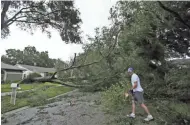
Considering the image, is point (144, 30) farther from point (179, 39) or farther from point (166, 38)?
point (179, 39)

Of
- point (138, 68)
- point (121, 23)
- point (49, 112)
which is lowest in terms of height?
point (49, 112)

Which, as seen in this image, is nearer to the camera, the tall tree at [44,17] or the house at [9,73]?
the tall tree at [44,17]

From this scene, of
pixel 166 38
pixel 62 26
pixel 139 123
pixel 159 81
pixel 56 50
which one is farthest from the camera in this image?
pixel 166 38

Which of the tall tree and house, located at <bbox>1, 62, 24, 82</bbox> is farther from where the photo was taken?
house, located at <bbox>1, 62, 24, 82</bbox>

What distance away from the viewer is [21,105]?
4254mm

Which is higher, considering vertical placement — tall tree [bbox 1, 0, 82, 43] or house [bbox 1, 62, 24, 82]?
tall tree [bbox 1, 0, 82, 43]

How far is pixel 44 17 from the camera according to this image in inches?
59.5

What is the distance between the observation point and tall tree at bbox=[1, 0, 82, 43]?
1250mm

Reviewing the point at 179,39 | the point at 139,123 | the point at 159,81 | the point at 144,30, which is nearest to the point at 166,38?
the point at 179,39

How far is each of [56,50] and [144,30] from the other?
2.83 m

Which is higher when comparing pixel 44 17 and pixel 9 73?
pixel 44 17

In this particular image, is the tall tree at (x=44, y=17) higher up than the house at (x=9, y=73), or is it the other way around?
the tall tree at (x=44, y=17)

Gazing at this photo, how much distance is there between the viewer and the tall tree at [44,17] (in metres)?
1.25

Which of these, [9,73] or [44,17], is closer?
[44,17]
